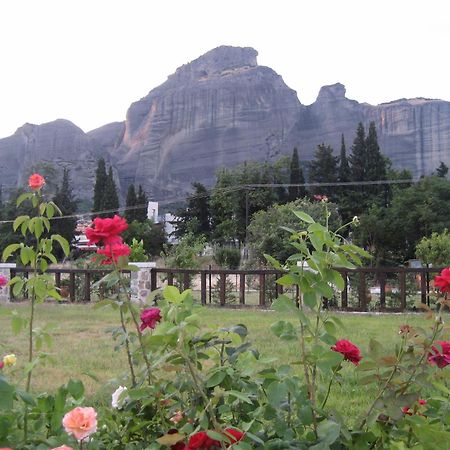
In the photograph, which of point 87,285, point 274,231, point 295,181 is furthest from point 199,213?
point 87,285

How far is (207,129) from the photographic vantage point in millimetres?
65000

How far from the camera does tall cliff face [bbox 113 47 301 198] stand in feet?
208

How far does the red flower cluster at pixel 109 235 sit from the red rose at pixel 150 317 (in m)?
0.21

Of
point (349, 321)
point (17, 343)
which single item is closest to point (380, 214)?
point (349, 321)

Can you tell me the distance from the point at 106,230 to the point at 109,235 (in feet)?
0.06

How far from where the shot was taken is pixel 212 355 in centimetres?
148

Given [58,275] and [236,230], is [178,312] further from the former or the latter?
[236,230]

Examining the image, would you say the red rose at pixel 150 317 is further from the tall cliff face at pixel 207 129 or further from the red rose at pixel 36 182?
the tall cliff face at pixel 207 129

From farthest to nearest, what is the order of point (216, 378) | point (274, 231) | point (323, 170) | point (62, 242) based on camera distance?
point (323, 170), point (274, 231), point (62, 242), point (216, 378)

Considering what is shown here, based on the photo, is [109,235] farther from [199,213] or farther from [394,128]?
[394,128]

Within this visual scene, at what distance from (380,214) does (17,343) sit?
82.7ft

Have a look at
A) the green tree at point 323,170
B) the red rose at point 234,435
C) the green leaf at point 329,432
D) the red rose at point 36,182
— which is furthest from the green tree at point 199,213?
the red rose at point 234,435

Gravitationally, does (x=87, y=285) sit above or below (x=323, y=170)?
below

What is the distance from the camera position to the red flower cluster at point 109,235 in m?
1.27
